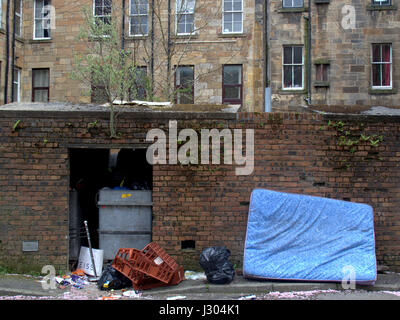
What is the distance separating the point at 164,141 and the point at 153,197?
1.00 m

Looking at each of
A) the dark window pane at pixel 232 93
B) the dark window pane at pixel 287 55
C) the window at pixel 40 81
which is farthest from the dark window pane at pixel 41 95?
the dark window pane at pixel 287 55

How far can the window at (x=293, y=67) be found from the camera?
59.8ft

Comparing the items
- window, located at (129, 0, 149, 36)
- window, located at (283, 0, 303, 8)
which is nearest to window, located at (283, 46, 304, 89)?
window, located at (283, 0, 303, 8)

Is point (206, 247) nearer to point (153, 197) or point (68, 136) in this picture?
point (153, 197)

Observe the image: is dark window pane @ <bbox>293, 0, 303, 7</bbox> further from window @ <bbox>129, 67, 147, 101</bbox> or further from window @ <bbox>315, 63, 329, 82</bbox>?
window @ <bbox>129, 67, 147, 101</bbox>

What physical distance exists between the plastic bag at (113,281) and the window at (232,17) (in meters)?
14.0

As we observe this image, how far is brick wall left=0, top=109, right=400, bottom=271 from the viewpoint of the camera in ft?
23.7

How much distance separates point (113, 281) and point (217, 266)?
1645 mm

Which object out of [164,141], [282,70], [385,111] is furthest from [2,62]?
[385,111]

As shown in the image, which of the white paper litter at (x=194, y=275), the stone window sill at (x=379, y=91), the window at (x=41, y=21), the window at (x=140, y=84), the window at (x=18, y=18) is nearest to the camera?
the white paper litter at (x=194, y=275)

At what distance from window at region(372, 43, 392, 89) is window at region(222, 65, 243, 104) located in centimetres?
580

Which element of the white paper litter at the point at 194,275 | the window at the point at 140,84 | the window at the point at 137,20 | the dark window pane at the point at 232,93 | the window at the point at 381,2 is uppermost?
the window at the point at 381,2

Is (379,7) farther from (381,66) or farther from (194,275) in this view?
(194,275)

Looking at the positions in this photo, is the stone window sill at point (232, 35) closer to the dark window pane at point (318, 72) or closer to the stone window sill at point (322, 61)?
the stone window sill at point (322, 61)
